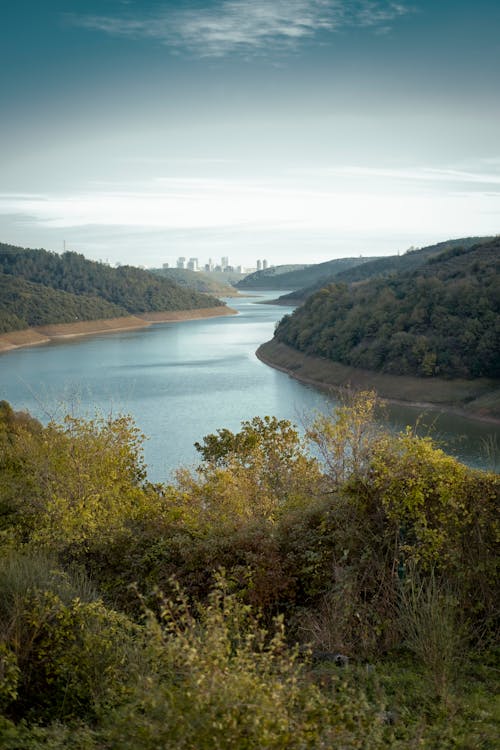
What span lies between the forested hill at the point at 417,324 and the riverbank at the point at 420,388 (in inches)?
31.1

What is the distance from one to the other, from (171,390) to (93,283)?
296 ft

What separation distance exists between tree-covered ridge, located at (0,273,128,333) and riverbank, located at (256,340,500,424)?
4391cm

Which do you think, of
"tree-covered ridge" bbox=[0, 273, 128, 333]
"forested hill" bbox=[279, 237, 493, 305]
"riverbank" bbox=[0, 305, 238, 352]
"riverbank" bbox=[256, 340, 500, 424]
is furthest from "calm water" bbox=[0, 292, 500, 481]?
"forested hill" bbox=[279, 237, 493, 305]

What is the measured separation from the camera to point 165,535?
8.62 metres

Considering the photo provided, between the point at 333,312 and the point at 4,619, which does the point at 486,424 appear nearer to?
the point at 333,312

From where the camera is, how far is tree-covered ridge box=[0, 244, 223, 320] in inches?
4833

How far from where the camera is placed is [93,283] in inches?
5064

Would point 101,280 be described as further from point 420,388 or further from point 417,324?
point 420,388

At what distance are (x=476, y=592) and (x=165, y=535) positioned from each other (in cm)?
384

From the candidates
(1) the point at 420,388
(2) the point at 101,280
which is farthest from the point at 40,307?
(1) the point at 420,388

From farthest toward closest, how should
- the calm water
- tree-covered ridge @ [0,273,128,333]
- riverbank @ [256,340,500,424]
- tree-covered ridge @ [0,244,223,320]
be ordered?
1. tree-covered ridge @ [0,244,223,320]
2. tree-covered ridge @ [0,273,128,333]
3. riverbank @ [256,340,500,424]
4. the calm water

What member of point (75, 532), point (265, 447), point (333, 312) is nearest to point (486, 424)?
point (265, 447)

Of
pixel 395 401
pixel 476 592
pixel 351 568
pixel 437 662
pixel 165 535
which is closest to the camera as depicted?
pixel 437 662

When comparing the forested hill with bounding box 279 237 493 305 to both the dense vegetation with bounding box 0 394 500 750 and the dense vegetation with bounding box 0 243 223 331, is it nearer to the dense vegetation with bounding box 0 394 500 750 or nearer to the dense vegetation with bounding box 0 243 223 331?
the dense vegetation with bounding box 0 243 223 331
